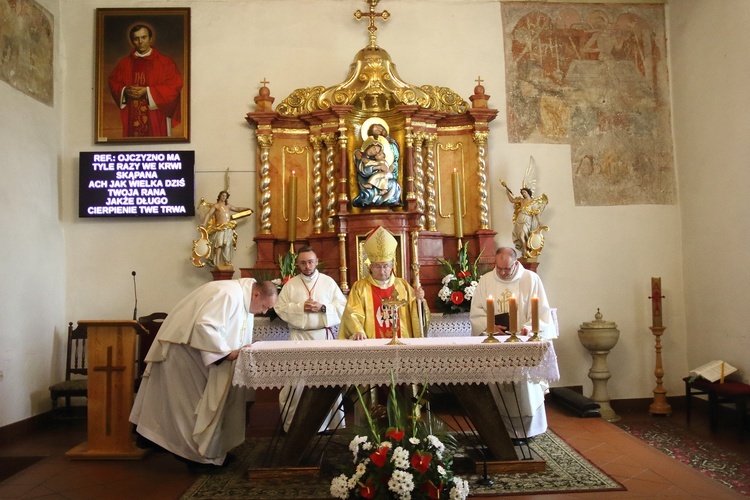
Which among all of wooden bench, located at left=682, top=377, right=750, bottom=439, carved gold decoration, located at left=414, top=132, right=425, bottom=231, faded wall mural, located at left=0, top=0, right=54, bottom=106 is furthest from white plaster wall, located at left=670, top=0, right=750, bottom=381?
faded wall mural, located at left=0, top=0, right=54, bottom=106

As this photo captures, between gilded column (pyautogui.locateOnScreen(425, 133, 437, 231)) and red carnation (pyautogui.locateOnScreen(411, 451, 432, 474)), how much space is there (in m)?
4.89

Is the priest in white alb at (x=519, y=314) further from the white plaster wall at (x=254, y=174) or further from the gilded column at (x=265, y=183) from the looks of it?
the gilded column at (x=265, y=183)

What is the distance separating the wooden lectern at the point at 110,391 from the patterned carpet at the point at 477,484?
Result: 114 centimetres

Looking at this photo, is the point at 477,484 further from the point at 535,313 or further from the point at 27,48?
the point at 27,48

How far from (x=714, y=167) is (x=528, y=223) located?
2.18 metres

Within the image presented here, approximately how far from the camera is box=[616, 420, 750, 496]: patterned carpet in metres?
5.16

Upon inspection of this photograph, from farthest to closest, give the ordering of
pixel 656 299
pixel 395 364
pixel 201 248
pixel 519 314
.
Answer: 1. pixel 201 248
2. pixel 656 299
3. pixel 519 314
4. pixel 395 364

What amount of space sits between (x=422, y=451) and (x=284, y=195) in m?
5.26

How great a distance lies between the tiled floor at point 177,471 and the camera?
4.80 m

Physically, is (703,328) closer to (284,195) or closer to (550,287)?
(550,287)

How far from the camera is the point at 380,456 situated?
3.71 meters

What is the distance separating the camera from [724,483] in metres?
4.97

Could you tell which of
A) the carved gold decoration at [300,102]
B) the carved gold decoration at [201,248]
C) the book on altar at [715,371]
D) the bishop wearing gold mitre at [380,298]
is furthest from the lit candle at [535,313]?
the carved gold decoration at [300,102]

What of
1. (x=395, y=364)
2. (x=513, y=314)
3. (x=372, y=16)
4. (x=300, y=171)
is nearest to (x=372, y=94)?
(x=372, y=16)
